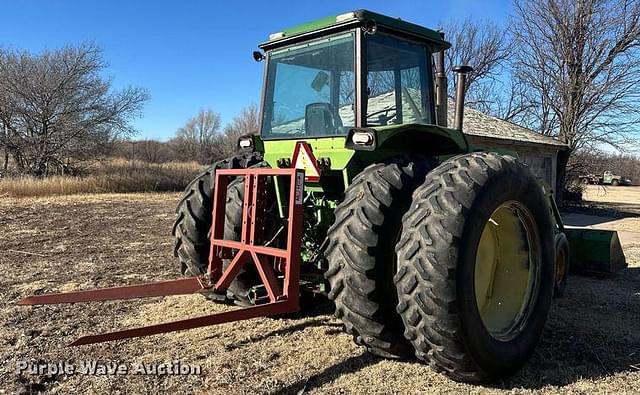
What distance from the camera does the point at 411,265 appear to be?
9.39 feet

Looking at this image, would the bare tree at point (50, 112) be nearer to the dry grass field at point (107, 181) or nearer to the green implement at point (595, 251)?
the dry grass field at point (107, 181)

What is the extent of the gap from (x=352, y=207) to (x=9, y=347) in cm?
270

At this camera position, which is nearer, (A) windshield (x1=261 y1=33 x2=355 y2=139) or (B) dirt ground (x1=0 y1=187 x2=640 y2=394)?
(B) dirt ground (x1=0 y1=187 x2=640 y2=394)

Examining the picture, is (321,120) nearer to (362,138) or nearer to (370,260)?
(362,138)

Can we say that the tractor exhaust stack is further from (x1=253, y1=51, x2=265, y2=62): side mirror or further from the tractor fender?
(x1=253, y1=51, x2=265, y2=62): side mirror

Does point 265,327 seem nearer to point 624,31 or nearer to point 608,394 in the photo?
point 608,394

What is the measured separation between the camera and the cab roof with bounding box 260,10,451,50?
368cm

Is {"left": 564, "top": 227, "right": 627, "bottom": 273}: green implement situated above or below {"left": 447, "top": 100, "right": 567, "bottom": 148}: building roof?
below

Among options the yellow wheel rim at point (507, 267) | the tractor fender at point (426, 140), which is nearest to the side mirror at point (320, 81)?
the tractor fender at point (426, 140)

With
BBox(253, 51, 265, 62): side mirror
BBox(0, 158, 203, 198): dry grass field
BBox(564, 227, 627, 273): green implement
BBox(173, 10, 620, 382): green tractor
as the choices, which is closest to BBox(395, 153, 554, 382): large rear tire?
BBox(173, 10, 620, 382): green tractor

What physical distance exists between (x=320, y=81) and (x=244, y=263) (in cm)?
158

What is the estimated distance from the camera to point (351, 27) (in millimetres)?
3740

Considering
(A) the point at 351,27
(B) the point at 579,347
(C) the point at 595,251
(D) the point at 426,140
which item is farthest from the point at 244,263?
(C) the point at 595,251

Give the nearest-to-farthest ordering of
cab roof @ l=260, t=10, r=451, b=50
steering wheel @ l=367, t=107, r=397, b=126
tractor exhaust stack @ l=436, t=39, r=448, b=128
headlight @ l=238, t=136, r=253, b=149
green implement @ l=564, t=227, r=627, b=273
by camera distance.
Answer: cab roof @ l=260, t=10, r=451, b=50 < steering wheel @ l=367, t=107, r=397, b=126 < headlight @ l=238, t=136, r=253, b=149 < tractor exhaust stack @ l=436, t=39, r=448, b=128 < green implement @ l=564, t=227, r=627, b=273
